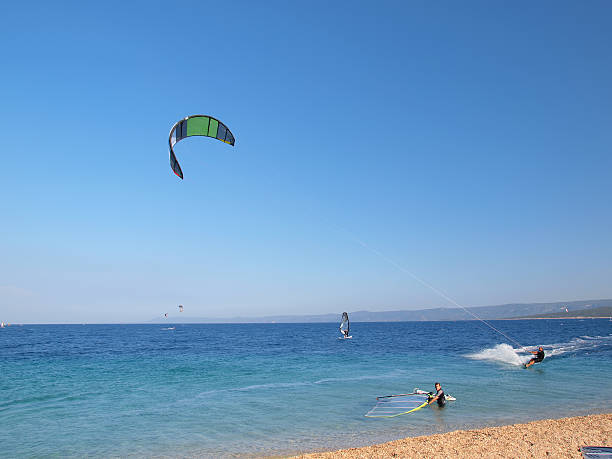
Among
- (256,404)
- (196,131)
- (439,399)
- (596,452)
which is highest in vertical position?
(196,131)

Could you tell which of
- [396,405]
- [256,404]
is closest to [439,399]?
[396,405]

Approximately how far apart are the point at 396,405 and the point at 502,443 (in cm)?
473

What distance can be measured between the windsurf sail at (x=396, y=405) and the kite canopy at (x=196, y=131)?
9.34 meters

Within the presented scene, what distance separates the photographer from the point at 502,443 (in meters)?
8.90

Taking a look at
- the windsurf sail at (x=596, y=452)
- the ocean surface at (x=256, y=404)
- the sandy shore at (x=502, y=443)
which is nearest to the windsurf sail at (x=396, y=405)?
the ocean surface at (x=256, y=404)

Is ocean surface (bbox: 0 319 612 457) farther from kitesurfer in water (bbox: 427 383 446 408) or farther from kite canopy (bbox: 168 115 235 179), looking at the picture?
kite canopy (bbox: 168 115 235 179)

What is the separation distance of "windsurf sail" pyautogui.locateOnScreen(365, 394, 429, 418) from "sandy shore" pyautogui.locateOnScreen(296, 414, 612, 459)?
2.44 meters

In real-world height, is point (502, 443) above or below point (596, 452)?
below

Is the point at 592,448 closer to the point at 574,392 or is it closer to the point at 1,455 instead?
the point at 574,392

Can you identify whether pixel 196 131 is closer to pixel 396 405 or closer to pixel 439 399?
pixel 396 405

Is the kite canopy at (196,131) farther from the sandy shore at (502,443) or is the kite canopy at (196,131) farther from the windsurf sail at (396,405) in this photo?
the windsurf sail at (396,405)

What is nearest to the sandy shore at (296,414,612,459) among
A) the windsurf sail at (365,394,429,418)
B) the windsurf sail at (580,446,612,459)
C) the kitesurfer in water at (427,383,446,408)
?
the windsurf sail at (580,446,612,459)

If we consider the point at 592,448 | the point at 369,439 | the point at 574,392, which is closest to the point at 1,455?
the point at 369,439

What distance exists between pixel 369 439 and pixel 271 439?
256cm
